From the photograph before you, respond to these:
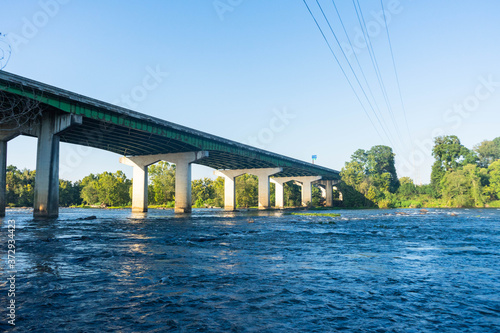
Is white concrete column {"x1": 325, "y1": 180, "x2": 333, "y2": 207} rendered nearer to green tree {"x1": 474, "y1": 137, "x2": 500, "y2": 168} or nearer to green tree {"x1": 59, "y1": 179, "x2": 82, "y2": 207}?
green tree {"x1": 474, "y1": 137, "x2": 500, "y2": 168}

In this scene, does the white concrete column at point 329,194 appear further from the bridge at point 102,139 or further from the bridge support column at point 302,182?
the bridge at point 102,139

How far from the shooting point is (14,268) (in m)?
13.1

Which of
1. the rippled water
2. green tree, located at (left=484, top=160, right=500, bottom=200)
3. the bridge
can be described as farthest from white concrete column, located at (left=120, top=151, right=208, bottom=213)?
green tree, located at (left=484, top=160, right=500, bottom=200)

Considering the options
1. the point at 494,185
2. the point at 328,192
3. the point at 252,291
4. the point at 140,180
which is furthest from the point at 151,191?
the point at 252,291

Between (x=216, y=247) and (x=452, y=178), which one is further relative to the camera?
(x=452, y=178)

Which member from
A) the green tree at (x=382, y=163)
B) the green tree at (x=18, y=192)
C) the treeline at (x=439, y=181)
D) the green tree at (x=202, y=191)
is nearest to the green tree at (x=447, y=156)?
the treeline at (x=439, y=181)

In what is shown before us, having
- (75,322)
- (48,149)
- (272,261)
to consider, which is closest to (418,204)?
(48,149)

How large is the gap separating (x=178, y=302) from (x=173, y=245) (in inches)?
497

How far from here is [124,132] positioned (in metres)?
56.7

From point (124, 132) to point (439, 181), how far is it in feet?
380

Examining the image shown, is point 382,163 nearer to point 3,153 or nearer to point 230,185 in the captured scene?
point 230,185

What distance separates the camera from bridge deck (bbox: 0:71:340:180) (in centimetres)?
3944

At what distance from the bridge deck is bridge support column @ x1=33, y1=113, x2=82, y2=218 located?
1331 mm

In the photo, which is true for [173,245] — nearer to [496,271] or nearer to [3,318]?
[3,318]
